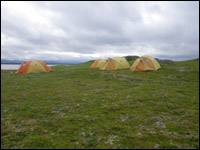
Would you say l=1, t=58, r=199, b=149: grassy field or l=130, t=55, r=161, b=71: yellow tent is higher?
l=130, t=55, r=161, b=71: yellow tent

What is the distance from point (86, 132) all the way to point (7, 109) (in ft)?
27.3

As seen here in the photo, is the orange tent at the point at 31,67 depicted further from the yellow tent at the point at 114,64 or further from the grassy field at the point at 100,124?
the grassy field at the point at 100,124

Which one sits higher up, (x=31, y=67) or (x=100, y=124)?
(x=31, y=67)

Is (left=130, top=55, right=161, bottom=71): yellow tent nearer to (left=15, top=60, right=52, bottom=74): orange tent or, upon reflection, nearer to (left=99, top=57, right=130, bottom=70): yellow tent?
(left=99, top=57, right=130, bottom=70): yellow tent

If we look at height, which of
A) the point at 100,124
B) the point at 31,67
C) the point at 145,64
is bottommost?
the point at 100,124

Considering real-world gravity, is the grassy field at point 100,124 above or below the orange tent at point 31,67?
below

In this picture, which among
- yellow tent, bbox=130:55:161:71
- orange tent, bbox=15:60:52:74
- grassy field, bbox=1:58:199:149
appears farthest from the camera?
orange tent, bbox=15:60:52:74

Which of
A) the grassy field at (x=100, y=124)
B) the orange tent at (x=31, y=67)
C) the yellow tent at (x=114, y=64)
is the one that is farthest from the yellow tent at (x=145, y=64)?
the orange tent at (x=31, y=67)

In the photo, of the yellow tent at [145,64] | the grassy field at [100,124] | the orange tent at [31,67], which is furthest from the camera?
the orange tent at [31,67]

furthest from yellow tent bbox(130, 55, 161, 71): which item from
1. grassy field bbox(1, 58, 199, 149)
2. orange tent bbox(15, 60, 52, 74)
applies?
orange tent bbox(15, 60, 52, 74)

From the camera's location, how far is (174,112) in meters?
10.9

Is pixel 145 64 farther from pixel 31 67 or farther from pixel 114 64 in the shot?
pixel 31 67

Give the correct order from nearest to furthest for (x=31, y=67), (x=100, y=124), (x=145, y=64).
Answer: (x=100, y=124) → (x=145, y=64) → (x=31, y=67)

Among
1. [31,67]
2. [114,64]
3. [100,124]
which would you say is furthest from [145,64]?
[31,67]
